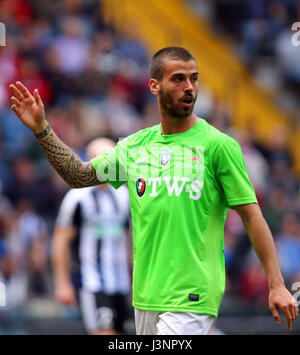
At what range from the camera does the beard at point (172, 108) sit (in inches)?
191

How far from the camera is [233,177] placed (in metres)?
4.67

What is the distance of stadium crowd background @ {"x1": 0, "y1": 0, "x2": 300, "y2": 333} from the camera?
34.9 ft

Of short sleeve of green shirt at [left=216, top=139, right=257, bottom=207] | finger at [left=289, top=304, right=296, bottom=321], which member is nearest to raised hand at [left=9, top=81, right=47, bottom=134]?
short sleeve of green shirt at [left=216, top=139, right=257, bottom=207]

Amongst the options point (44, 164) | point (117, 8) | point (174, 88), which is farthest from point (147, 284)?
point (117, 8)

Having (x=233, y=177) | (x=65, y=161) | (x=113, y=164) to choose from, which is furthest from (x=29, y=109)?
(x=233, y=177)

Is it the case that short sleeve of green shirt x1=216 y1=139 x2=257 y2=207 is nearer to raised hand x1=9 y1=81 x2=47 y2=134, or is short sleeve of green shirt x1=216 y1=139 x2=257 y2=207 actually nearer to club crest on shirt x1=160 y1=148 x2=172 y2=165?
club crest on shirt x1=160 y1=148 x2=172 y2=165

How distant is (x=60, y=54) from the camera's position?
12859 mm

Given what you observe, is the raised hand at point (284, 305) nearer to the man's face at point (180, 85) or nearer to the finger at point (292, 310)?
A: the finger at point (292, 310)

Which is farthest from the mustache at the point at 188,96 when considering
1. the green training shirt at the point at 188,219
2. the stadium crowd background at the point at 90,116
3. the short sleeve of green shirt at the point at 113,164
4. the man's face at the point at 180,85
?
the stadium crowd background at the point at 90,116

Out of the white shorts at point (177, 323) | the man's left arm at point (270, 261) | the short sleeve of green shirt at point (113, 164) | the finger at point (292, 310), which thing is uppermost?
the short sleeve of green shirt at point (113, 164)

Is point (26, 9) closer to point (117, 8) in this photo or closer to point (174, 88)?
point (117, 8)

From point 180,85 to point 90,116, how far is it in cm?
760

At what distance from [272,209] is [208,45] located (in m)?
5.09

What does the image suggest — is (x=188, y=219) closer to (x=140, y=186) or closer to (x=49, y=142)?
(x=140, y=186)
